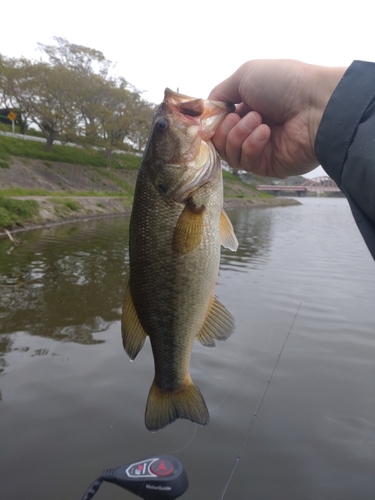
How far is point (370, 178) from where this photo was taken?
6.02ft

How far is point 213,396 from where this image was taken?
511 cm

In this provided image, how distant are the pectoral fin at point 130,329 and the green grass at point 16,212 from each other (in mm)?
15450

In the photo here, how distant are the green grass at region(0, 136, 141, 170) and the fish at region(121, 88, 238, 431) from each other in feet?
99.2

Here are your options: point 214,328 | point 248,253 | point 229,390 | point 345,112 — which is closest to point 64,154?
point 248,253

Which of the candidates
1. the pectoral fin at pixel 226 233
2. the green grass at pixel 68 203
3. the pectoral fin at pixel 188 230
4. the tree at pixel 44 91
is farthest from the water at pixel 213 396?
the tree at pixel 44 91

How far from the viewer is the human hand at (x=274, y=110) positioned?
7.85 feet

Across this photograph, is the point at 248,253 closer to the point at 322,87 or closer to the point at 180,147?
the point at 322,87

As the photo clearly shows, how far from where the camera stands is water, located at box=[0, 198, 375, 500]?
3.84 meters

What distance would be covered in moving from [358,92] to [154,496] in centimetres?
258

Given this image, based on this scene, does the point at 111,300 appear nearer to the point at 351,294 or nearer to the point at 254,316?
the point at 254,316

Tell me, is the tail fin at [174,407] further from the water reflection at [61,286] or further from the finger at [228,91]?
the water reflection at [61,286]

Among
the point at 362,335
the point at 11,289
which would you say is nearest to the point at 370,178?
the point at 362,335

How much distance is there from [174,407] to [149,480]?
544mm

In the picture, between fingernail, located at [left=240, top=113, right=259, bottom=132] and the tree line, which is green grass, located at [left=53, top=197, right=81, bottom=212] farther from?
fingernail, located at [left=240, top=113, right=259, bottom=132]
